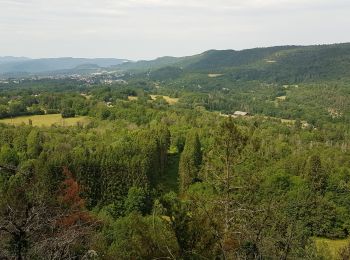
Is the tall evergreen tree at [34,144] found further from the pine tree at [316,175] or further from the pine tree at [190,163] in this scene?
the pine tree at [316,175]

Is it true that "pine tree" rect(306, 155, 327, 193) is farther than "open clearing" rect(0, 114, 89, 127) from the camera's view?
No

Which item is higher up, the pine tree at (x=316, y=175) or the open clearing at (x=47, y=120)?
the open clearing at (x=47, y=120)

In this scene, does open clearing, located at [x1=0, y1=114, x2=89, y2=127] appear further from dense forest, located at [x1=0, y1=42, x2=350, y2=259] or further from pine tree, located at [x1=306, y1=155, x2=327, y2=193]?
pine tree, located at [x1=306, y1=155, x2=327, y2=193]

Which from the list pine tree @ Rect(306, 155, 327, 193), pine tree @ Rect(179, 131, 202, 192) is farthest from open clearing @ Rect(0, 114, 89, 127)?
pine tree @ Rect(306, 155, 327, 193)

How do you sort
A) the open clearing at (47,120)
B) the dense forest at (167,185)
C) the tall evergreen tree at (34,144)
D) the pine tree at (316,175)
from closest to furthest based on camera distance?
the dense forest at (167,185), the pine tree at (316,175), the tall evergreen tree at (34,144), the open clearing at (47,120)

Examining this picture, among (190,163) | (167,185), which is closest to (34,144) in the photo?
(167,185)

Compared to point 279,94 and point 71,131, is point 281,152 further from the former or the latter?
point 279,94

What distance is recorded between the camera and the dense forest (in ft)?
31.5

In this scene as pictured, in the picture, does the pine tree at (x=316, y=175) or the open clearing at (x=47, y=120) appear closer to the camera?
the pine tree at (x=316, y=175)

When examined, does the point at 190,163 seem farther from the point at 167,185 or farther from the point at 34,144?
the point at 34,144

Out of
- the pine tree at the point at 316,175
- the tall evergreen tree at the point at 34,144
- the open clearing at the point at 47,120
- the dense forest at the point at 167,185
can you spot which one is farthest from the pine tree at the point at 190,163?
the open clearing at the point at 47,120

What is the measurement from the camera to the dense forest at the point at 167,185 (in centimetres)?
961

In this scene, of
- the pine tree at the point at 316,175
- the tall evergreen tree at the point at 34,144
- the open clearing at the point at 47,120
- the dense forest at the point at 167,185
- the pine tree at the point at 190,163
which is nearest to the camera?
the dense forest at the point at 167,185

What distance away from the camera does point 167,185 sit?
56.2 m
